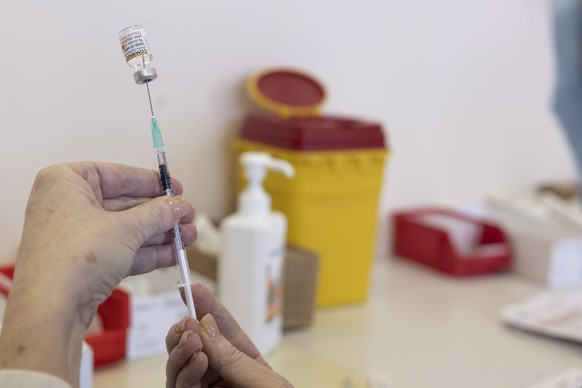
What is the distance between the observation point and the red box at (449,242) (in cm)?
138

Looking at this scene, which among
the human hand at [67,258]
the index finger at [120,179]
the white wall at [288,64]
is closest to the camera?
the human hand at [67,258]

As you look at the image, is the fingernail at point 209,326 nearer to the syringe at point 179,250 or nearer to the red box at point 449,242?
the syringe at point 179,250

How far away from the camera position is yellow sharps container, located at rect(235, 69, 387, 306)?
111 cm

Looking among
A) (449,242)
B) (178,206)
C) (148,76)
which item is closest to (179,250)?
(178,206)

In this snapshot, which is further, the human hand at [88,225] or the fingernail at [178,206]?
the fingernail at [178,206]

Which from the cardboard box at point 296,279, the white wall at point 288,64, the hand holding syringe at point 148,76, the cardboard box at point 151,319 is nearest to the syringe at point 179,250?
the hand holding syringe at point 148,76

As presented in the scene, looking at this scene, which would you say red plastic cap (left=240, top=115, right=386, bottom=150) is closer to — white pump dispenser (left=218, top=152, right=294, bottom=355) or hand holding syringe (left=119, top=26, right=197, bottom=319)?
white pump dispenser (left=218, top=152, right=294, bottom=355)

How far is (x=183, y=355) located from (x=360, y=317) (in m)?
0.60

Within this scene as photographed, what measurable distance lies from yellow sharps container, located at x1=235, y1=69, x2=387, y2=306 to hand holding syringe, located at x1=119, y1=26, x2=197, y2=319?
1.45 ft

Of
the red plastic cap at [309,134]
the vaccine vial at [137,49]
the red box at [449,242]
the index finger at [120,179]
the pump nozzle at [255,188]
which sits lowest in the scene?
the red box at [449,242]

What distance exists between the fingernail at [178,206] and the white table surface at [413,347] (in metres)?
0.25

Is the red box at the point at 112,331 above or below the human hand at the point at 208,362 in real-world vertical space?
below

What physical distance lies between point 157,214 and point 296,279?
507mm

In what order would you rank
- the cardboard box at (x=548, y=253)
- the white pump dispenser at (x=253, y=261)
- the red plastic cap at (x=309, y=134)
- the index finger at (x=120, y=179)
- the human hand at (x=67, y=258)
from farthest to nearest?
the cardboard box at (x=548, y=253) → the red plastic cap at (x=309, y=134) → the white pump dispenser at (x=253, y=261) → the index finger at (x=120, y=179) → the human hand at (x=67, y=258)
